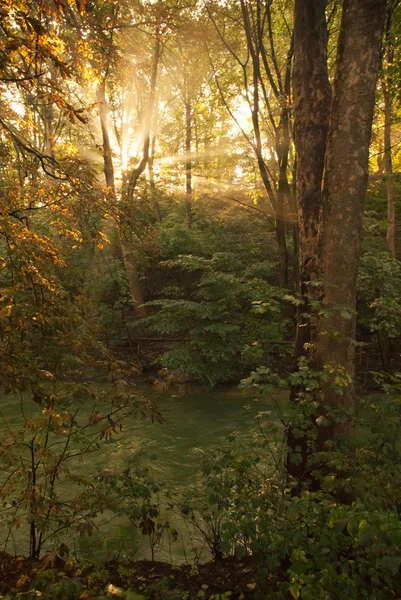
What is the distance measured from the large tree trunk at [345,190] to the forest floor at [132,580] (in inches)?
44.6

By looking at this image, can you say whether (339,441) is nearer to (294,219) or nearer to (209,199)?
(294,219)

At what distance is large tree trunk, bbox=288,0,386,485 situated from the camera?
14.6 feet

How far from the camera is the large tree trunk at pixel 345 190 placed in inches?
175

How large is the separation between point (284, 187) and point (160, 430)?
716 centimetres

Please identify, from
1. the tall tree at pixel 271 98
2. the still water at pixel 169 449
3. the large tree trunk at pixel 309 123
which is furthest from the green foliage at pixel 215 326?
the large tree trunk at pixel 309 123

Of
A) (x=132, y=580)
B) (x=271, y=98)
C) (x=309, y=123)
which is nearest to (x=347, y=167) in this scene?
(x=309, y=123)

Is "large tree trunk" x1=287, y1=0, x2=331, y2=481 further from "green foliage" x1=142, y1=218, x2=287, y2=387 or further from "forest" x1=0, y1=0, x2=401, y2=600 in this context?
"green foliage" x1=142, y1=218, x2=287, y2=387

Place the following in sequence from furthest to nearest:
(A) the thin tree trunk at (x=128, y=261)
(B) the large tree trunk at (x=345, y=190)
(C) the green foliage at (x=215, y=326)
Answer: (A) the thin tree trunk at (x=128, y=261) → (C) the green foliage at (x=215, y=326) → (B) the large tree trunk at (x=345, y=190)

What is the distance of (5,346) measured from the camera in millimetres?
3582

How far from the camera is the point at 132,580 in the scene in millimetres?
3936

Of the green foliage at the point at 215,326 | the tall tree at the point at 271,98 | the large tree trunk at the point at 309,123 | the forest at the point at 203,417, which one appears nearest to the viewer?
the forest at the point at 203,417

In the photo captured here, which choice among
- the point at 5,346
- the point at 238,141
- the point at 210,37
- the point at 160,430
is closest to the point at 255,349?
the point at 5,346

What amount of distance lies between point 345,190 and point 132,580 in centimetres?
430

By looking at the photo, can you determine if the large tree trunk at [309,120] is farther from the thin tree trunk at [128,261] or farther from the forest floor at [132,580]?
the thin tree trunk at [128,261]
